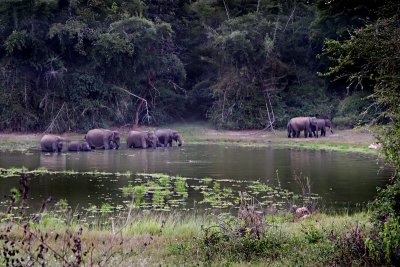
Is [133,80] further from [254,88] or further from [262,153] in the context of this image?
[262,153]

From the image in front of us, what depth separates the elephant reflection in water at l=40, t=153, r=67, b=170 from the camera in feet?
72.7

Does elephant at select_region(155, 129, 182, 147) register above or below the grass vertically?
above

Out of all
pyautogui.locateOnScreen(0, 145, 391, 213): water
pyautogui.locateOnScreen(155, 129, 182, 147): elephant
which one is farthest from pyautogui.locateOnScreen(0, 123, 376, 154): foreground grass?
pyautogui.locateOnScreen(0, 145, 391, 213): water

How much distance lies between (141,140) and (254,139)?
7.41 m

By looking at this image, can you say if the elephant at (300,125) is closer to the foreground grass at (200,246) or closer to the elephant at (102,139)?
the elephant at (102,139)

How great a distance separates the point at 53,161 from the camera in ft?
81.3

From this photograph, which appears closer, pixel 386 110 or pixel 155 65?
pixel 386 110

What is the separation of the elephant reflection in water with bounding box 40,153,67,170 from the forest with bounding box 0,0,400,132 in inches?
448

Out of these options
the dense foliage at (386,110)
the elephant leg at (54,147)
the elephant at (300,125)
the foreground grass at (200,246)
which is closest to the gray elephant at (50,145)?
the elephant leg at (54,147)

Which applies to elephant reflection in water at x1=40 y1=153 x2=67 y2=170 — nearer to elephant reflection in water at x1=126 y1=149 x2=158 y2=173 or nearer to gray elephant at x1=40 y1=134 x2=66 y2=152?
gray elephant at x1=40 y1=134 x2=66 y2=152

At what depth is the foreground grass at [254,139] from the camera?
31703 mm

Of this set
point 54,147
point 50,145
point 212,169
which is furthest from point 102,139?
point 212,169

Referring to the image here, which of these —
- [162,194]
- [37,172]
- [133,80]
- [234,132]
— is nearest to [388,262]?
[162,194]

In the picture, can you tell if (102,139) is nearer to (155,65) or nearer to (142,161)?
(142,161)
